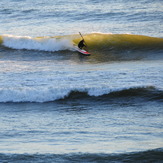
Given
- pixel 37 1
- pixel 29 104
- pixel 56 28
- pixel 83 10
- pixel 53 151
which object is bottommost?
pixel 53 151

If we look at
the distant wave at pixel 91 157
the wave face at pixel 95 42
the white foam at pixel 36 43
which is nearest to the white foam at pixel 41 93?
the distant wave at pixel 91 157

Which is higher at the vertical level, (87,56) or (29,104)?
(87,56)

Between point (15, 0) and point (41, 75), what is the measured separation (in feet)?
83.7

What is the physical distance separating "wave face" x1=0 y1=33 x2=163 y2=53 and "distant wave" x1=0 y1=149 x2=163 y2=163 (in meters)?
15.2

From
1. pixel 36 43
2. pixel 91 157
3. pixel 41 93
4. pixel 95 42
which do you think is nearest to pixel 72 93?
pixel 41 93

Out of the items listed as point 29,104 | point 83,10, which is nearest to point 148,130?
point 29,104

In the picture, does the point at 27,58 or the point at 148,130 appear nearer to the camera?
the point at 148,130

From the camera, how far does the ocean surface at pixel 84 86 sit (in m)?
10.1

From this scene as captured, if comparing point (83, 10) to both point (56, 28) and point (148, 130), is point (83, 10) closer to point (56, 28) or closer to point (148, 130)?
point (56, 28)

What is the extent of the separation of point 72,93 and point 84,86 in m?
0.64


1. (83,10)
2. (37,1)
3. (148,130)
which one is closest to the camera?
(148,130)

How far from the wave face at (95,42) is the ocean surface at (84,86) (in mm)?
61

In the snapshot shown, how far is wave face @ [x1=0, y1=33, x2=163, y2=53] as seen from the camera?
24.5 m

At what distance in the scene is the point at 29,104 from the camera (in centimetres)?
1512
